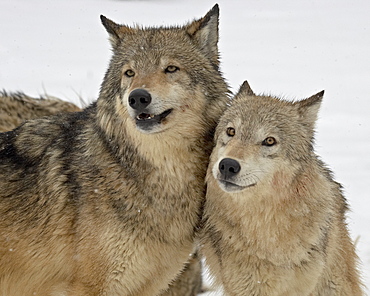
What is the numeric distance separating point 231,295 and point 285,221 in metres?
0.70

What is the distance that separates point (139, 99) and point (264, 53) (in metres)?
14.3

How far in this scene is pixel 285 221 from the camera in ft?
15.8

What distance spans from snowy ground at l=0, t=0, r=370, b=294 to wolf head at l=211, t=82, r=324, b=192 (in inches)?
88.2

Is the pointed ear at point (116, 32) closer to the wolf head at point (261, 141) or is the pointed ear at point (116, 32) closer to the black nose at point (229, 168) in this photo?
the wolf head at point (261, 141)

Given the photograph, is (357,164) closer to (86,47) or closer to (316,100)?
(316,100)

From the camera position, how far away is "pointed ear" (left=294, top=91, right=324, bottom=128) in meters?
5.09

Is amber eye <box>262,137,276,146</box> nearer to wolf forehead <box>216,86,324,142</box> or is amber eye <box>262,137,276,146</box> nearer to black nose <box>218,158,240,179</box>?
wolf forehead <box>216,86,324,142</box>

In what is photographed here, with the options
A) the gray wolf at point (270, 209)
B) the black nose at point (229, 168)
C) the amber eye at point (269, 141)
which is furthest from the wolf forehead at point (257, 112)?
the black nose at point (229, 168)

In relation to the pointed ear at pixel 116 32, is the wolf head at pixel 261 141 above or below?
below

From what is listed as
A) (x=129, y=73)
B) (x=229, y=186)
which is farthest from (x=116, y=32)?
(x=229, y=186)

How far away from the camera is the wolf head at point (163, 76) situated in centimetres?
462

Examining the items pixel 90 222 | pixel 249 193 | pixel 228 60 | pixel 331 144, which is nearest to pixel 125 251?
pixel 90 222

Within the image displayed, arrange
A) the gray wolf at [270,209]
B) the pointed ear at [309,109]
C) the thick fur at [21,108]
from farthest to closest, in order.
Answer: the thick fur at [21,108] → the pointed ear at [309,109] → the gray wolf at [270,209]

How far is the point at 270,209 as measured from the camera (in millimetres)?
4801
